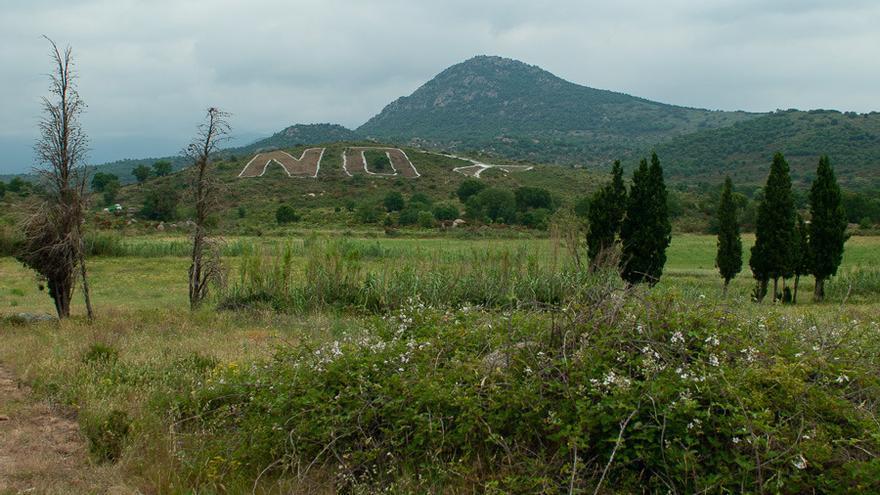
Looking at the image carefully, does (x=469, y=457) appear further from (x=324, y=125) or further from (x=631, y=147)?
(x=324, y=125)

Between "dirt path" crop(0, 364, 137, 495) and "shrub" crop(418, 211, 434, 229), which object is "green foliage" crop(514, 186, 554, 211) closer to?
"shrub" crop(418, 211, 434, 229)

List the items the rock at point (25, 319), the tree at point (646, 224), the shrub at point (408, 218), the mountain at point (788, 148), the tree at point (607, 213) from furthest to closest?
the mountain at point (788, 148)
the shrub at point (408, 218)
the tree at point (607, 213)
the tree at point (646, 224)
the rock at point (25, 319)

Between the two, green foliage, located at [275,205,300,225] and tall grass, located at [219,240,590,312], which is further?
green foliage, located at [275,205,300,225]

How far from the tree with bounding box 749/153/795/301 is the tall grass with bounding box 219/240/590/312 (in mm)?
9289

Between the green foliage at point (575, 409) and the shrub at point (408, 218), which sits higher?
the green foliage at point (575, 409)

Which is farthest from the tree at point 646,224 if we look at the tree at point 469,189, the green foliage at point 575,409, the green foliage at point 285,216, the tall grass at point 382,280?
the tree at point 469,189

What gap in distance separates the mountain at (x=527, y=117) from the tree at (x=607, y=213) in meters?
94.4

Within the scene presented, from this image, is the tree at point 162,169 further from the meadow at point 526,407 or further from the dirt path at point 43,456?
the dirt path at point 43,456

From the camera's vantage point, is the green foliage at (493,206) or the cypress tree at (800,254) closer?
the cypress tree at (800,254)

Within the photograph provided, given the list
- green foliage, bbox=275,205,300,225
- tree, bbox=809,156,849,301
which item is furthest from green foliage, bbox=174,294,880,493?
green foliage, bbox=275,205,300,225

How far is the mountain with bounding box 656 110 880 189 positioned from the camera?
68750 mm

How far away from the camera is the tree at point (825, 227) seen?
19812 mm

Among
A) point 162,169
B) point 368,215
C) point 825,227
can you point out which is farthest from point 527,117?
point 825,227

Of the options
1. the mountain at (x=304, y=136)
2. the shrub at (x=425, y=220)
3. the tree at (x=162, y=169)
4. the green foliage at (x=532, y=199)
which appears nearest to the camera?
the shrub at (x=425, y=220)
